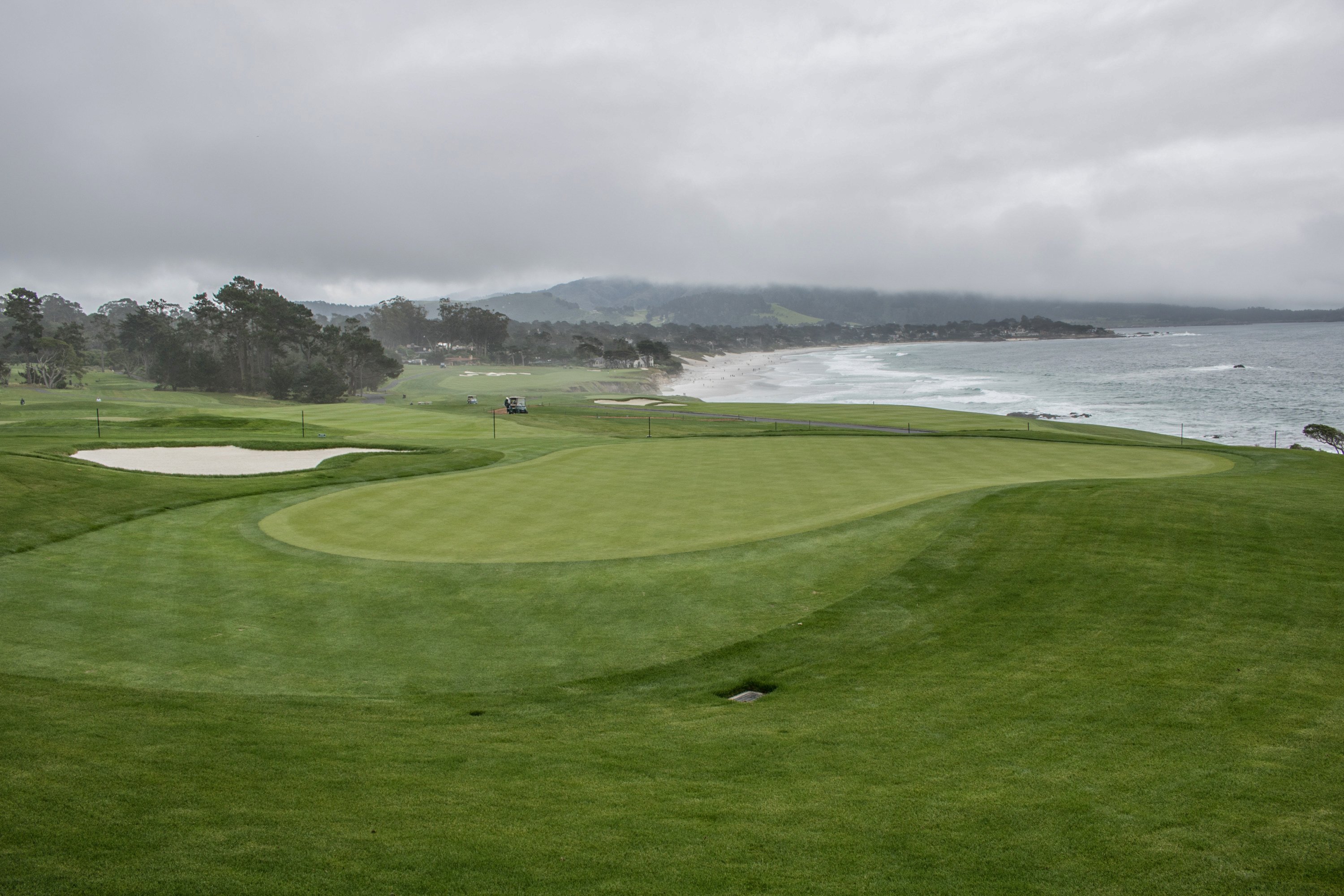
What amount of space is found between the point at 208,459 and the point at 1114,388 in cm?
11209

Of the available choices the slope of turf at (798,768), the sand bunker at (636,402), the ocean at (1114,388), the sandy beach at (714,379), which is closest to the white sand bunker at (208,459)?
the slope of turf at (798,768)

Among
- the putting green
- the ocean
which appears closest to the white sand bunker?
the putting green

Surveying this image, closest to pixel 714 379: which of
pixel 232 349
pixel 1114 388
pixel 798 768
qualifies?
pixel 1114 388

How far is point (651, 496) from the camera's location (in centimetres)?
2164

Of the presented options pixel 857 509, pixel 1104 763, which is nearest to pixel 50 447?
pixel 857 509

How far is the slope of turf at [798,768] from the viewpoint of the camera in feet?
17.1

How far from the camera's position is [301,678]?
33.0 ft

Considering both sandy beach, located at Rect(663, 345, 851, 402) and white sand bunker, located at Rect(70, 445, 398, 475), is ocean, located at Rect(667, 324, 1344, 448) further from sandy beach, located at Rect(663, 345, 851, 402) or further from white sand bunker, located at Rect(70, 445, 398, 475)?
white sand bunker, located at Rect(70, 445, 398, 475)

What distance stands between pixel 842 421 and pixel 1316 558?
46280mm

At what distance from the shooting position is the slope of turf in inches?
205

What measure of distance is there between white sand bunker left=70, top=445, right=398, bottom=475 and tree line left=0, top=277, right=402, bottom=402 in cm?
7599

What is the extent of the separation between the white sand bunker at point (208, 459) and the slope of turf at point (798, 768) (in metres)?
17.6

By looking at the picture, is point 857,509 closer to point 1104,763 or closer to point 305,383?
point 1104,763

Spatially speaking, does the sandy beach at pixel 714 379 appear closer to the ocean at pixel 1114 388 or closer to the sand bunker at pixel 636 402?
the ocean at pixel 1114 388
